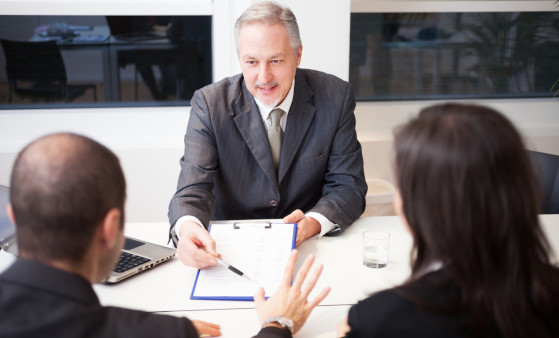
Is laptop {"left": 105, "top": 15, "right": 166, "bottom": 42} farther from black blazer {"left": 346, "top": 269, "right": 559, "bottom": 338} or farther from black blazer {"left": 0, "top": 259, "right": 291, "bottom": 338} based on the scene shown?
black blazer {"left": 346, "top": 269, "right": 559, "bottom": 338}

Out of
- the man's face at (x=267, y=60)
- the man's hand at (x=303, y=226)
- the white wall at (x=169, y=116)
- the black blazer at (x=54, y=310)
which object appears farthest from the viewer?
the white wall at (x=169, y=116)

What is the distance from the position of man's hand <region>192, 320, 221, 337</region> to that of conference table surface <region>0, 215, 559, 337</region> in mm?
25

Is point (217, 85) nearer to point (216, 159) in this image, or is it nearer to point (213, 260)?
point (216, 159)

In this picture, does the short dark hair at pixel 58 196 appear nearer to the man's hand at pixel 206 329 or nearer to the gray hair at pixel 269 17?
the man's hand at pixel 206 329

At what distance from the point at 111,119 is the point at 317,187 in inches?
65.5

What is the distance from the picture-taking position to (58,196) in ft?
3.10

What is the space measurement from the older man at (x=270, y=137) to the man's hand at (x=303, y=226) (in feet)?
0.53

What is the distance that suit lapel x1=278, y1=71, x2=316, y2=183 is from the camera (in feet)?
7.11

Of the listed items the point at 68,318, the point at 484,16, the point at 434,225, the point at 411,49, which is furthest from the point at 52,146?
the point at 484,16

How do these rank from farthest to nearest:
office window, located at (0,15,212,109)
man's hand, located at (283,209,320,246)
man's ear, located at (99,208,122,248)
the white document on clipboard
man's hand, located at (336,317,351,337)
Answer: office window, located at (0,15,212,109) < man's hand, located at (283,209,320,246) < the white document on clipboard < man's hand, located at (336,317,351,337) < man's ear, located at (99,208,122,248)

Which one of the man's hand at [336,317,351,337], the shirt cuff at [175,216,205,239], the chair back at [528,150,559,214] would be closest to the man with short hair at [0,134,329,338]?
the man's hand at [336,317,351,337]

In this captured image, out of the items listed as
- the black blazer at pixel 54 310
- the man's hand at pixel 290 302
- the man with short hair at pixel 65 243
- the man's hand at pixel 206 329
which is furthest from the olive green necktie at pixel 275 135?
the black blazer at pixel 54 310

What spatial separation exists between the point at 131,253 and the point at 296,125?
32.9 inches

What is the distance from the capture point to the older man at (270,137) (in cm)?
208
